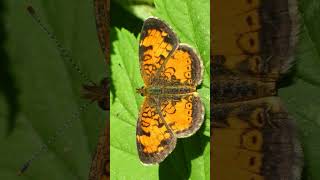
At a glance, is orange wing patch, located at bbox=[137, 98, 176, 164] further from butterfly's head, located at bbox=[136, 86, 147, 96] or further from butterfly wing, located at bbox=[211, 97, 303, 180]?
butterfly wing, located at bbox=[211, 97, 303, 180]

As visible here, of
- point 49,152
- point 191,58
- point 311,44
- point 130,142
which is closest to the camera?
point 311,44

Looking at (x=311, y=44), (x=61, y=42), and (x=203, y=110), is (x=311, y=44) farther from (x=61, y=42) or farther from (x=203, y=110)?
(x=61, y=42)

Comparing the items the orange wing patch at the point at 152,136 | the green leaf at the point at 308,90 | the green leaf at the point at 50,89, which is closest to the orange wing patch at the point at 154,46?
the orange wing patch at the point at 152,136

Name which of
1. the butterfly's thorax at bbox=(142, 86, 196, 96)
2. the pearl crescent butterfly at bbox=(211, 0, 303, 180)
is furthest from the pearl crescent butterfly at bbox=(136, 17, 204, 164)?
the pearl crescent butterfly at bbox=(211, 0, 303, 180)

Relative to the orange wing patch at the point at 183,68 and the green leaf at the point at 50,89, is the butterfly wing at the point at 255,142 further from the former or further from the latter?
the green leaf at the point at 50,89

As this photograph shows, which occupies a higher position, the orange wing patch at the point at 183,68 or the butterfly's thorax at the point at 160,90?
the orange wing patch at the point at 183,68

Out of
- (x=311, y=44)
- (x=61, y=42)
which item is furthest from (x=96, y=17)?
(x=311, y=44)

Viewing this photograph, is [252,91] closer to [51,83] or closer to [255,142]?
[255,142]

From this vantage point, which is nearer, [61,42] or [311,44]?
[311,44]
